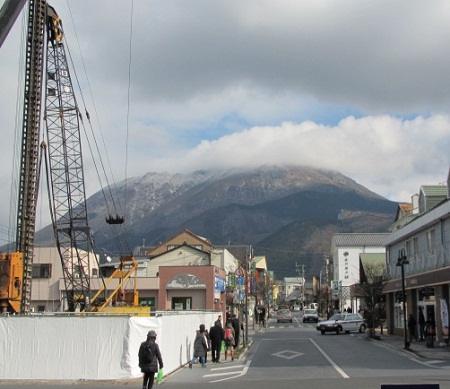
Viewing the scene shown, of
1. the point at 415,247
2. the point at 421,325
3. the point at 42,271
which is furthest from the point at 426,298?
the point at 42,271

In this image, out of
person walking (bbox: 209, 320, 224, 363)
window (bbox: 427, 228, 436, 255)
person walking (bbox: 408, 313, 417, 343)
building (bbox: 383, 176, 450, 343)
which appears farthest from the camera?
person walking (bbox: 408, 313, 417, 343)

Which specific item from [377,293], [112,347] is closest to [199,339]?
[112,347]

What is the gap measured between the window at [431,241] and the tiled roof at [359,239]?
253 ft

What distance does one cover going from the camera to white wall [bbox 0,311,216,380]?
63.9ft

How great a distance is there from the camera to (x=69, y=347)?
64.3 feet

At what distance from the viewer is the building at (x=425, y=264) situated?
33.0 m

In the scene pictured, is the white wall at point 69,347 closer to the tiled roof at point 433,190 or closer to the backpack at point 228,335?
the backpack at point 228,335

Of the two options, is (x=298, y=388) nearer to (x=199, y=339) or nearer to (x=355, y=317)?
(x=199, y=339)

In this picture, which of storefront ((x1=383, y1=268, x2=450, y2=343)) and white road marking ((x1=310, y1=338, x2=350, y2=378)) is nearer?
white road marking ((x1=310, y1=338, x2=350, y2=378))

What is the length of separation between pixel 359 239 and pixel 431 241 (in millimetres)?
81152

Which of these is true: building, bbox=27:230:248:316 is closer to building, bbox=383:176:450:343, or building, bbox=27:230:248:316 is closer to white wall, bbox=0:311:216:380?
building, bbox=383:176:450:343

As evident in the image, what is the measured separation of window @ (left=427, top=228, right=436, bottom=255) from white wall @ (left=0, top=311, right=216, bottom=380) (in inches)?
863

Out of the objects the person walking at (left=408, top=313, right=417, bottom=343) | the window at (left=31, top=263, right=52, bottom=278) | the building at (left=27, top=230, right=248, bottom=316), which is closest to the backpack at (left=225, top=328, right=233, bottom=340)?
the person walking at (left=408, top=313, right=417, bottom=343)

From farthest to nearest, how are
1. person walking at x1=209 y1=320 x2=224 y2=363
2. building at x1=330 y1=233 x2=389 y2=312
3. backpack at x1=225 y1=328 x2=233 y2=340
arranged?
building at x1=330 y1=233 x2=389 y2=312
backpack at x1=225 y1=328 x2=233 y2=340
person walking at x1=209 y1=320 x2=224 y2=363
